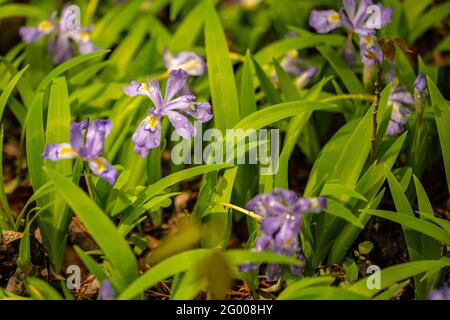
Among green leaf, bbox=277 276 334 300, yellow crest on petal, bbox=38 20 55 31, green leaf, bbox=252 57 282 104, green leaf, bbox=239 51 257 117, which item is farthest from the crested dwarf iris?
yellow crest on petal, bbox=38 20 55 31

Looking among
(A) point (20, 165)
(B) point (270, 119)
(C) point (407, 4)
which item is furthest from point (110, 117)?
(C) point (407, 4)

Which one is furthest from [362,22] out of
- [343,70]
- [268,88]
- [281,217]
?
[281,217]

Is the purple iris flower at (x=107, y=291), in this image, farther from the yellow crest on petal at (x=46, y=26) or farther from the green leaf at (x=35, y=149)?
the yellow crest on petal at (x=46, y=26)

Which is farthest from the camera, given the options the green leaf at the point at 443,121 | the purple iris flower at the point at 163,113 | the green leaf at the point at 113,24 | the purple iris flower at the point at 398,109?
the green leaf at the point at 113,24

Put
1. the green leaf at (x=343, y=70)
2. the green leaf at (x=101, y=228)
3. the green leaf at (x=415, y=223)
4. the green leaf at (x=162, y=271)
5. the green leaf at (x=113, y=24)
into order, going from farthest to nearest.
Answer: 1. the green leaf at (x=113, y=24)
2. the green leaf at (x=343, y=70)
3. the green leaf at (x=415, y=223)
4. the green leaf at (x=101, y=228)
5. the green leaf at (x=162, y=271)

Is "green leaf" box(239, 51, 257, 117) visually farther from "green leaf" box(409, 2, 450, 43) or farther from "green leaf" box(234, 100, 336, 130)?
"green leaf" box(409, 2, 450, 43)

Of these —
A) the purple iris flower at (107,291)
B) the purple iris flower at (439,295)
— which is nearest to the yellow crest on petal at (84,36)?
the purple iris flower at (107,291)

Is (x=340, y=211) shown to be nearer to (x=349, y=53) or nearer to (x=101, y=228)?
(x=101, y=228)
